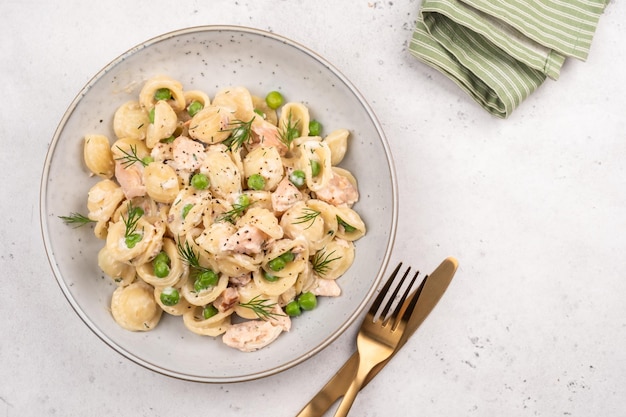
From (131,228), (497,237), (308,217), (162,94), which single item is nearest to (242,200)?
(308,217)

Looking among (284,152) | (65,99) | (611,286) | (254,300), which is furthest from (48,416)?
(611,286)

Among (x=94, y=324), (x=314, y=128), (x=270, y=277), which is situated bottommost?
(x=94, y=324)

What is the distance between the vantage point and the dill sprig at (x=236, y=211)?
2742mm

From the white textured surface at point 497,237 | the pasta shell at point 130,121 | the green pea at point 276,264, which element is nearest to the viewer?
the green pea at point 276,264

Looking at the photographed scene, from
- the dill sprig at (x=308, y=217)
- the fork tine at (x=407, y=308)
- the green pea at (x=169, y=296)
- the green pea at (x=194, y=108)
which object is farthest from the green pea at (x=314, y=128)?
the green pea at (x=169, y=296)

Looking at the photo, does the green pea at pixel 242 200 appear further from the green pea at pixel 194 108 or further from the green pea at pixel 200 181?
the green pea at pixel 194 108

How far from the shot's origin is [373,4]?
10.2 feet

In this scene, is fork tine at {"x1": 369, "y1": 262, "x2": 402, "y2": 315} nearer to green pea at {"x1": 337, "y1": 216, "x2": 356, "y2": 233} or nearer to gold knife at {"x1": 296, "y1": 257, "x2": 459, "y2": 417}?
gold knife at {"x1": 296, "y1": 257, "x2": 459, "y2": 417}

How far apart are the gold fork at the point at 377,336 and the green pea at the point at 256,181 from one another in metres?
0.78

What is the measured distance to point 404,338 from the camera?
299 cm

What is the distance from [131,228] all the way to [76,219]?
332mm

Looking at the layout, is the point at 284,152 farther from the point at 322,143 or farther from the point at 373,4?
the point at 373,4

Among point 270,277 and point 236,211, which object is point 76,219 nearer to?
point 236,211

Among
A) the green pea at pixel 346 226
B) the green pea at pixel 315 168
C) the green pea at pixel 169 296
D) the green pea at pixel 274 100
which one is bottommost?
the green pea at pixel 169 296
